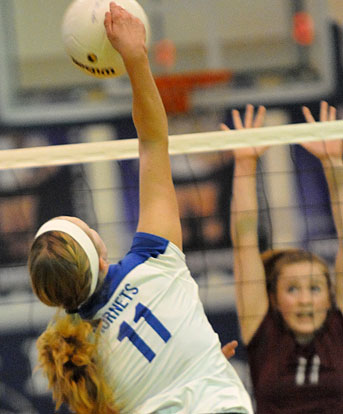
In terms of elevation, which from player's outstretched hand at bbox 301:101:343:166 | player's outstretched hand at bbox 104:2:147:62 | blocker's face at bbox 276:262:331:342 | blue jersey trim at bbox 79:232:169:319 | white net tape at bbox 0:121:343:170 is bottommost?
blocker's face at bbox 276:262:331:342

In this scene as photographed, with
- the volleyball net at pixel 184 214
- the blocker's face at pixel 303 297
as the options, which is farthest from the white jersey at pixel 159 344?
the volleyball net at pixel 184 214

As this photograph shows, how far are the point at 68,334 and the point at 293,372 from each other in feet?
3.52

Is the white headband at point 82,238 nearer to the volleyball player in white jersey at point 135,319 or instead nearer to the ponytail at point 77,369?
the volleyball player in white jersey at point 135,319

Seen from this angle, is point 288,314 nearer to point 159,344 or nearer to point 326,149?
point 326,149

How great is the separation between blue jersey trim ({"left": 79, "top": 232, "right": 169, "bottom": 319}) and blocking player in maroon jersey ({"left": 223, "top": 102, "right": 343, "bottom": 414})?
2.76 ft

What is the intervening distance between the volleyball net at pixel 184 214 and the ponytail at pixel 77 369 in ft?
8.57

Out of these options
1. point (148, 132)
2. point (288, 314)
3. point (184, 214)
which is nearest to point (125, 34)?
point (148, 132)

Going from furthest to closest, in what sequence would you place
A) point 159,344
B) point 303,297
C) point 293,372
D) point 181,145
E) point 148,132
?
point 181,145
point 303,297
point 293,372
point 148,132
point 159,344

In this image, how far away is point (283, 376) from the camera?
2.47 m

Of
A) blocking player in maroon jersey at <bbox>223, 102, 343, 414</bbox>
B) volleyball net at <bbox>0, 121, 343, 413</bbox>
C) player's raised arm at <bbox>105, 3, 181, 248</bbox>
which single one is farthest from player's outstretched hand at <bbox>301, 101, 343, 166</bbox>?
volleyball net at <bbox>0, 121, 343, 413</bbox>

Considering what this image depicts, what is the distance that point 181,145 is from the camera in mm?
2787

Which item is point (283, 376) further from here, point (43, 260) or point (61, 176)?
point (61, 176)

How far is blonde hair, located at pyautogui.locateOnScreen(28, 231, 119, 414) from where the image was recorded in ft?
5.44

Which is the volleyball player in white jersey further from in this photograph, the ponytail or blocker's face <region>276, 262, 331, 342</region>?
blocker's face <region>276, 262, 331, 342</region>
